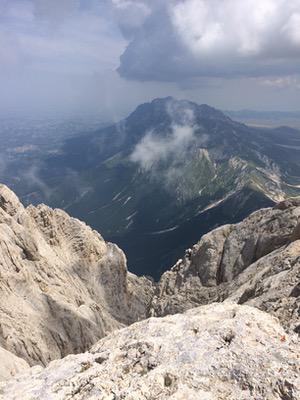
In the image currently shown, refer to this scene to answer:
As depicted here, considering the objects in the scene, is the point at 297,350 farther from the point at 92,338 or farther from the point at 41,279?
the point at 41,279

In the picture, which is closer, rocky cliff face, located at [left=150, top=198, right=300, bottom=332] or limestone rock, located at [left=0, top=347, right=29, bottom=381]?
limestone rock, located at [left=0, top=347, right=29, bottom=381]

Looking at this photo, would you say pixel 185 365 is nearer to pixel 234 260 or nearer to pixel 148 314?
pixel 234 260

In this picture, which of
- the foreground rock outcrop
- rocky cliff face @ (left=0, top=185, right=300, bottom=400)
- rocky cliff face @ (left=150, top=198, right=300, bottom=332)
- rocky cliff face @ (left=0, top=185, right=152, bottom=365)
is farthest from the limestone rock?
rocky cliff face @ (left=150, top=198, right=300, bottom=332)

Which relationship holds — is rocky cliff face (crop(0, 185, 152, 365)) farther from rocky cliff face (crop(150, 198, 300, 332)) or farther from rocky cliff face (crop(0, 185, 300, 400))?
rocky cliff face (crop(150, 198, 300, 332))

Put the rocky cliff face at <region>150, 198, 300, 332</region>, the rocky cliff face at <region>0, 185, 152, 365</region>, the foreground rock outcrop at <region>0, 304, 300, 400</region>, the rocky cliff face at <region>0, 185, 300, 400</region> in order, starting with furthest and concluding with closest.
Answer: the rocky cliff face at <region>0, 185, 152, 365</region>, the rocky cliff face at <region>150, 198, 300, 332</region>, the rocky cliff face at <region>0, 185, 300, 400</region>, the foreground rock outcrop at <region>0, 304, 300, 400</region>

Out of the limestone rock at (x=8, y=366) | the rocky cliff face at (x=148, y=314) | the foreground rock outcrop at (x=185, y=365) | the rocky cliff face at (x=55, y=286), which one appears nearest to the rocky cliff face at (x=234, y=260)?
A: the rocky cliff face at (x=148, y=314)

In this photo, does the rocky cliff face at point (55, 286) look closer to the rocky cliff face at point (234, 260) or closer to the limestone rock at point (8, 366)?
the limestone rock at point (8, 366)

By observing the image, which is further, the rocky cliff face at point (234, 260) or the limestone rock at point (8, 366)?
the rocky cliff face at point (234, 260)
